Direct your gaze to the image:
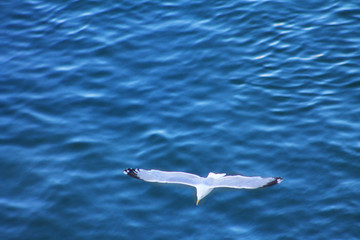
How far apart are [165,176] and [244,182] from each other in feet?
4.94

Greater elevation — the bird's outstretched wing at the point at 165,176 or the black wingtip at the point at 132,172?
the black wingtip at the point at 132,172

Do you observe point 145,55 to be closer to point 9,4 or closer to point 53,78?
point 53,78

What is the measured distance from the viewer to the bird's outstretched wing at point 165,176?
362 inches

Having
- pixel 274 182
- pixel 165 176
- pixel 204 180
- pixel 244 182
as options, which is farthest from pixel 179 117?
pixel 274 182

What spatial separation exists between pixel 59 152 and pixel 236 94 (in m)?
4.25

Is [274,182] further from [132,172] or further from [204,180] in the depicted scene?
[132,172]

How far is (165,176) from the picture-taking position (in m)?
9.33

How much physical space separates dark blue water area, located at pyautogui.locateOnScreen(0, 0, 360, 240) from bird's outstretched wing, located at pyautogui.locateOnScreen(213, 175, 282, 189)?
0.73 feet

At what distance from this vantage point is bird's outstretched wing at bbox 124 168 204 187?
362 inches

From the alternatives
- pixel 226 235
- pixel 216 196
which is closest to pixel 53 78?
pixel 216 196

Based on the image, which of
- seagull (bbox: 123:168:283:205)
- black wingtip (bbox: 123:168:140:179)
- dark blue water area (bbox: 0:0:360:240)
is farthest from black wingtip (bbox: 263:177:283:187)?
black wingtip (bbox: 123:168:140:179)

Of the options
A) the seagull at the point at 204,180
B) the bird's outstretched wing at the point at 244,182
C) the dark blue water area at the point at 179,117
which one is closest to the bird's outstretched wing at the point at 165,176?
the seagull at the point at 204,180

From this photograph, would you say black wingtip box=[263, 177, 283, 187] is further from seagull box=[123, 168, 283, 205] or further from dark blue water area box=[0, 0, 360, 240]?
dark blue water area box=[0, 0, 360, 240]

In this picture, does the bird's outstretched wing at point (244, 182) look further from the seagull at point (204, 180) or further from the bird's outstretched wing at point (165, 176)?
the bird's outstretched wing at point (165, 176)
